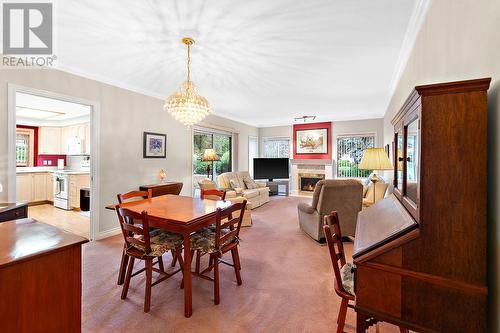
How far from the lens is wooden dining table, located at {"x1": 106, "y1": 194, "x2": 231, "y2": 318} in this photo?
1891 mm

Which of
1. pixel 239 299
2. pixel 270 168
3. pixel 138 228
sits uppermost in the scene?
pixel 270 168

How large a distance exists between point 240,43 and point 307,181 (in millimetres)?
6013

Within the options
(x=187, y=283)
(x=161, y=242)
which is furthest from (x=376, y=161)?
(x=161, y=242)

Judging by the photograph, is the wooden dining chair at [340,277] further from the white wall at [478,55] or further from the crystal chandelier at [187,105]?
the crystal chandelier at [187,105]

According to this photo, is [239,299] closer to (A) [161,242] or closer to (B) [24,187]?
(A) [161,242]

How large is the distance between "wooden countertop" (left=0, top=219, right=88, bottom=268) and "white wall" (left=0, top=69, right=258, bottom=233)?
2.01 metres

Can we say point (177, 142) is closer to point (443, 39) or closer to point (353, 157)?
point (443, 39)

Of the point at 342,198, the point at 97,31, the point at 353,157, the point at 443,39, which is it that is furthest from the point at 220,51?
the point at 353,157

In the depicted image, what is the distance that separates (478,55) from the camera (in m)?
1.11

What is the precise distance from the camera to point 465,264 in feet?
2.99

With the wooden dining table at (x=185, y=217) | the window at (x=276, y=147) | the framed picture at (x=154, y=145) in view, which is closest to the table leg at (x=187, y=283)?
the wooden dining table at (x=185, y=217)

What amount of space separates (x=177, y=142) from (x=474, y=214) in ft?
15.8

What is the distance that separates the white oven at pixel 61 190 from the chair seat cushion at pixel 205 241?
4.85 meters

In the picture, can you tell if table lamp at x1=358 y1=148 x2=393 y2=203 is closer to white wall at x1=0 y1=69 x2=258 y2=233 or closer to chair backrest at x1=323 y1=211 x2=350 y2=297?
chair backrest at x1=323 y1=211 x2=350 y2=297
